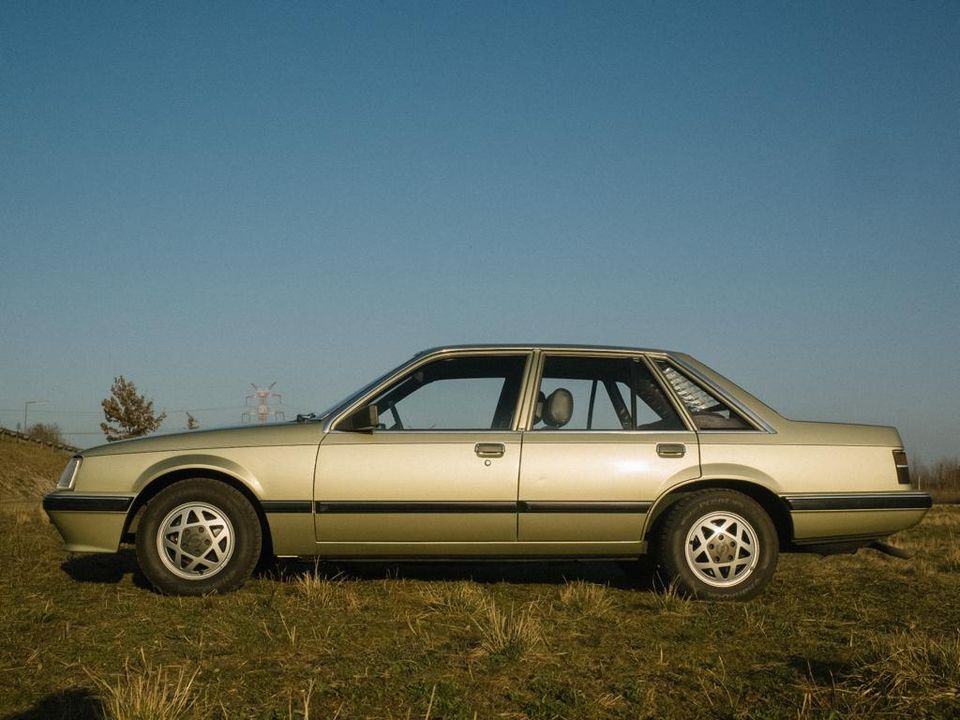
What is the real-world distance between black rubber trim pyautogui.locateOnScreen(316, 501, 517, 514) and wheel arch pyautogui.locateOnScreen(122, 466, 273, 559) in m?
0.43

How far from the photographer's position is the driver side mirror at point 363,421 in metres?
5.39

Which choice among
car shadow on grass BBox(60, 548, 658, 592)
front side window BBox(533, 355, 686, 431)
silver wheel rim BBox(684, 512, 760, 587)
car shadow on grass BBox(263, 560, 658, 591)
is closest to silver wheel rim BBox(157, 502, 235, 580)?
car shadow on grass BBox(60, 548, 658, 592)

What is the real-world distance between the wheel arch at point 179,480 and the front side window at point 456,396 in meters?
0.92

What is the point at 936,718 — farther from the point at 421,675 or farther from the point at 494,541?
the point at 494,541

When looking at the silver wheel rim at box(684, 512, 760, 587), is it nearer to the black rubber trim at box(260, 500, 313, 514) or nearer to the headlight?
the black rubber trim at box(260, 500, 313, 514)

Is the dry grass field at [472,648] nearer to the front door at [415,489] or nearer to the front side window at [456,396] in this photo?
the front door at [415,489]

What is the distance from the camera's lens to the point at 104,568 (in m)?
6.57

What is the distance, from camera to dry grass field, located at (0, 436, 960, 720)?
10.4ft

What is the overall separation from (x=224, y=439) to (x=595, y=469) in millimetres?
2320

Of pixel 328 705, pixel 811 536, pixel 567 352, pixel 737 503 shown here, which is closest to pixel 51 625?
pixel 328 705

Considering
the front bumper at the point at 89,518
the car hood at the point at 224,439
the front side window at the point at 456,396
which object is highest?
the front side window at the point at 456,396

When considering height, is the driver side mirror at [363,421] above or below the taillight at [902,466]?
above

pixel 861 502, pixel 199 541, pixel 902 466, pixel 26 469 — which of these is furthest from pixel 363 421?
pixel 26 469

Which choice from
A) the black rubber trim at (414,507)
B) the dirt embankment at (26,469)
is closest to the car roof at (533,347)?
the black rubber trim at (414,507)
